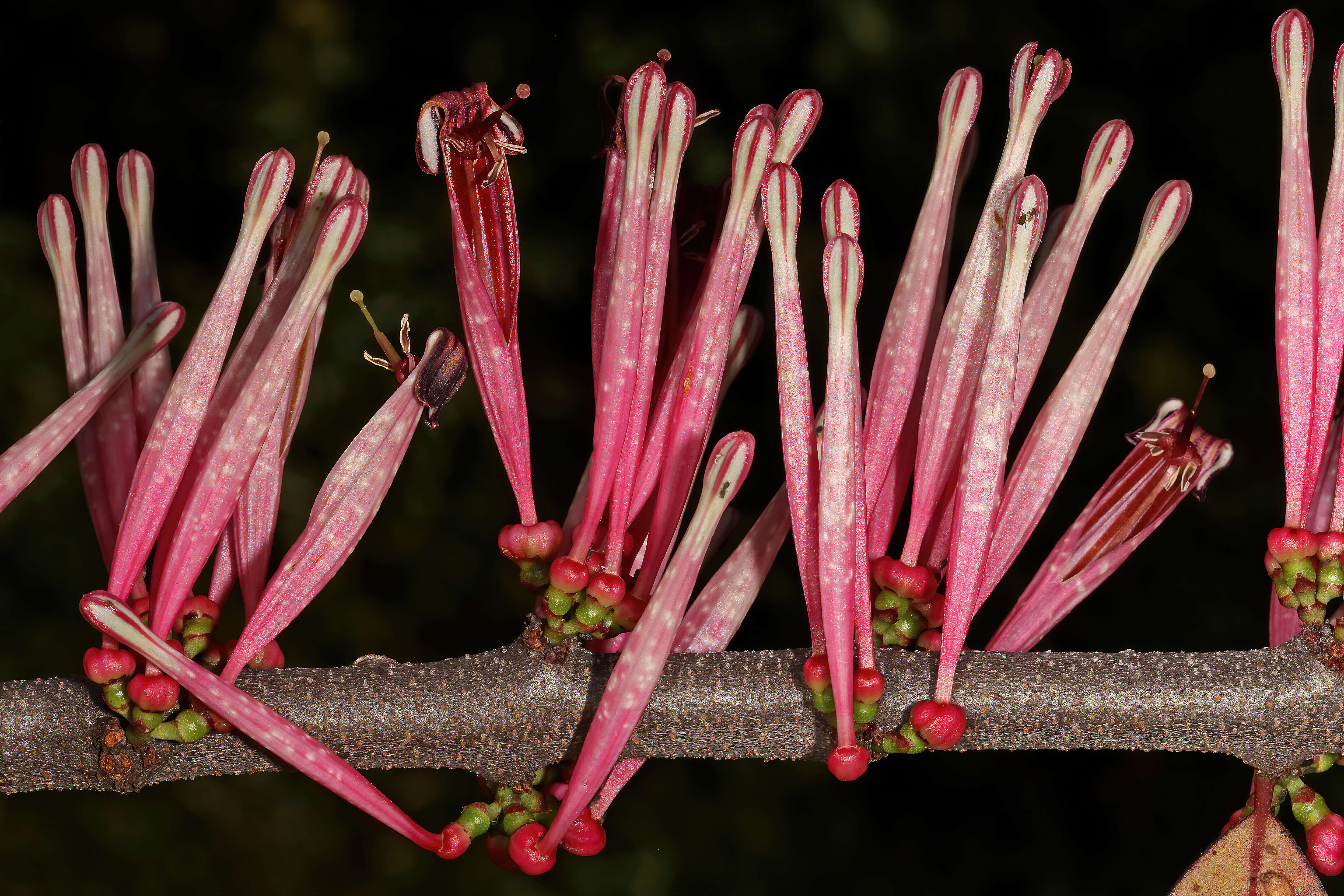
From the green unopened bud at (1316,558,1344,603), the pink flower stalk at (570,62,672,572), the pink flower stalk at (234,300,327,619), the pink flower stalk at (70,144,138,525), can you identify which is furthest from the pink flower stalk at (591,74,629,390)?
the green unopened bud at (1316,558,1344,603)

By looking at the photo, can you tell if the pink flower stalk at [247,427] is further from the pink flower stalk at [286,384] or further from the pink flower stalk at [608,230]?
the pink flower stalk at [608,230]

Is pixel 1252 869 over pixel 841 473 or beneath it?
beneath

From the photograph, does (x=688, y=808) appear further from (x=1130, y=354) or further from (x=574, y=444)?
(x=1130, y=354)

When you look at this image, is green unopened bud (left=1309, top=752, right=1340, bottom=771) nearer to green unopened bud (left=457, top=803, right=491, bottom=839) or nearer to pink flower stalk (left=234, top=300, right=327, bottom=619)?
green unopened bud (left=457, top=803, right=491, bottom=839)

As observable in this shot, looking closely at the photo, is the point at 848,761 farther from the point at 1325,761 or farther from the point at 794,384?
the point at 1325,761

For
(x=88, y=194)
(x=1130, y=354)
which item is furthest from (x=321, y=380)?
(x=1130, y=354)

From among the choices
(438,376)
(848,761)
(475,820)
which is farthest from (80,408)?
(848,761)
